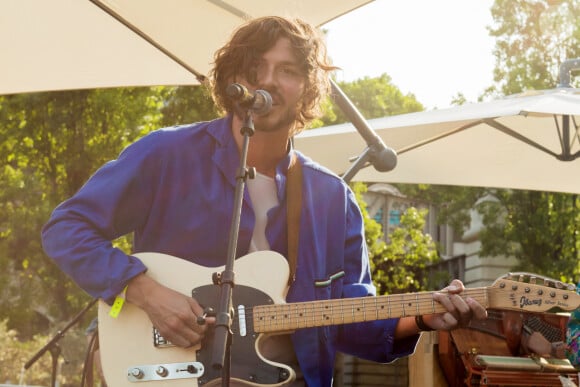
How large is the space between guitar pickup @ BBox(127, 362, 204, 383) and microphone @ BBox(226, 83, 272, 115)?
3.26 feet

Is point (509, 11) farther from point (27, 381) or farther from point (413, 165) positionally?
point (27, 381)

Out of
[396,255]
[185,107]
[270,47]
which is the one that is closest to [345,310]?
[270,47]

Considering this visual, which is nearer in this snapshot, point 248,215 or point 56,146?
point 248,215

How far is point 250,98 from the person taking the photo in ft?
10.5

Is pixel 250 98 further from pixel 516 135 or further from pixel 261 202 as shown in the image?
pixel 516 135

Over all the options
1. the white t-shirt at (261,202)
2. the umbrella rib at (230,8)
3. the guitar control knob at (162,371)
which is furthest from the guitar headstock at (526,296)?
the umbrella rib at (230,8)

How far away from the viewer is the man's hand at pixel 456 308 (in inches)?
134

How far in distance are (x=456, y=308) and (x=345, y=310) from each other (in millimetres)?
449

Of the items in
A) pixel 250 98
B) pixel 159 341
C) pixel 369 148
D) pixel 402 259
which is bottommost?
pixel 159 341

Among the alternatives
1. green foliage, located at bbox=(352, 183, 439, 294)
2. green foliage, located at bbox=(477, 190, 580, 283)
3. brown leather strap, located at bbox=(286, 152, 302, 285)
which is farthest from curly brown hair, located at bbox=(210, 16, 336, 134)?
green foliage, located at bbox=(477, 190, 580, 283)

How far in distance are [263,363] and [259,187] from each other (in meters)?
0.86

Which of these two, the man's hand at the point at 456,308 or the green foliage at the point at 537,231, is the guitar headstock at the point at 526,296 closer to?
the man's hand at the point at 456,308

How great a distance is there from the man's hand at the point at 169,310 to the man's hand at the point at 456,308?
2.98ft

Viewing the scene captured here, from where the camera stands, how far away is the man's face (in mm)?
3688
